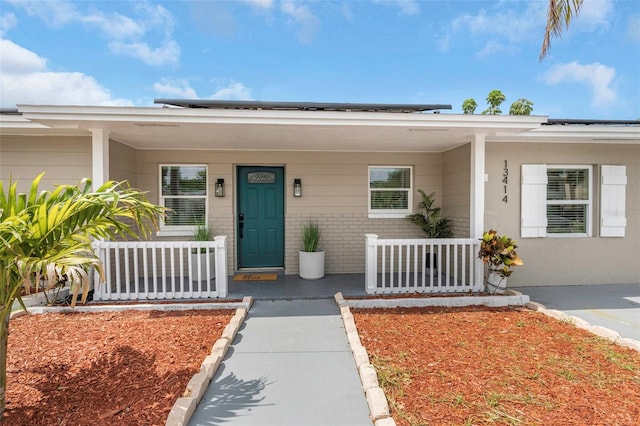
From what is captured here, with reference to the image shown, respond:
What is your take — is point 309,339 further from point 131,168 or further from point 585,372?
point 131,168

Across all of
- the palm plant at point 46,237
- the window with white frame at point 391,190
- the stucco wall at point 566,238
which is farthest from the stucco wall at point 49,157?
the stucco wall at point 566,238

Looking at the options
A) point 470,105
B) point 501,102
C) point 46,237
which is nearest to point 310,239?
point 46,237

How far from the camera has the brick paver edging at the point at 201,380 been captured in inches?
82.7

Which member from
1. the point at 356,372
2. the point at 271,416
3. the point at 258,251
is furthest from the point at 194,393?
the point at 258,251

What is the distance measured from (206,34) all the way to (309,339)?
861 cm

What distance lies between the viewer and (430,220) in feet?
19.8

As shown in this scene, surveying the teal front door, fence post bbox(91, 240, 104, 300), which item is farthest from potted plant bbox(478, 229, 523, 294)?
fence post bbox(91, 240, 104, 300)

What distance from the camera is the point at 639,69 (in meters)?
Result: 6.25

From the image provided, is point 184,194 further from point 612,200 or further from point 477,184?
point 612,200

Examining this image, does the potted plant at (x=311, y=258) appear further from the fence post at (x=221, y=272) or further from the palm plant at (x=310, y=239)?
the fence post at (x=221, y=272)

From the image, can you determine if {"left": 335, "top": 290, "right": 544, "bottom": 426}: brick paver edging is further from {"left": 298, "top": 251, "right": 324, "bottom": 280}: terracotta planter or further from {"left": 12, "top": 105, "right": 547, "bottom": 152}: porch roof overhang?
{"left": 12, "top": 105, "right": 547, "bottom": 152}: porch roof overhang

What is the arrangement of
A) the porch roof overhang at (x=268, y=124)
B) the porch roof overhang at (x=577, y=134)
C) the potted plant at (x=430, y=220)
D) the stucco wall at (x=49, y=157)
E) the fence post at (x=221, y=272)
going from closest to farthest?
the porch roof overhang at (x=268, y=124) < the fence post at (x=221, y=272) < the porch roof overhang at (x=577, y=134) < the stucco wall at (x=49, y=157) < the potted plant at (x=430, y=220)

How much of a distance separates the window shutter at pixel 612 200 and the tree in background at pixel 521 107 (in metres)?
16.2

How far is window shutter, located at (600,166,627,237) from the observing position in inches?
219
